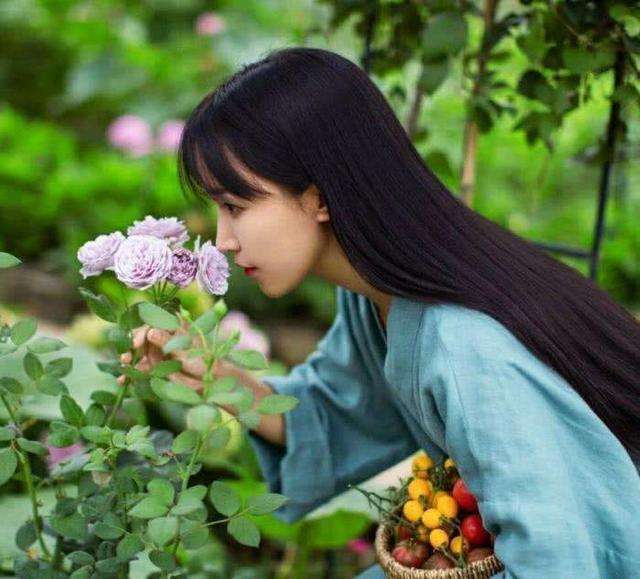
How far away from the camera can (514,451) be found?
1.53 meters

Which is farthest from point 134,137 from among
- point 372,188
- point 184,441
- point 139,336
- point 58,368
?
point 184,441

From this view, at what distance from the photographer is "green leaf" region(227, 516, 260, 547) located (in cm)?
150

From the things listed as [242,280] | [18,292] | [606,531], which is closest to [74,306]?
[18,292]

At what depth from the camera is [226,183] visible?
1.64 metres

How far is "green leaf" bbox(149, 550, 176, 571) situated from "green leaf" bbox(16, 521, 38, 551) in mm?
316

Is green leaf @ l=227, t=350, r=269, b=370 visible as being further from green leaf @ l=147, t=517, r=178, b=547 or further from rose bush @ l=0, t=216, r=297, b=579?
green leaf @ l=147, t=517, r=178, b=547

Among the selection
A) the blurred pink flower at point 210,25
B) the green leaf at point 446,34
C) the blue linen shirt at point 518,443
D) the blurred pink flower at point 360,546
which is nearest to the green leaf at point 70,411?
the blue linen shirt at point 518,443

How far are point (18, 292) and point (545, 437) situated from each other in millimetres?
3155

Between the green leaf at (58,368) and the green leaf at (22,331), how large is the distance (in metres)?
0.12

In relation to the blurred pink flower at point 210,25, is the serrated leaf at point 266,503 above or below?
above

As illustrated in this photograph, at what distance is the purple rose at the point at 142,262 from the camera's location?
4.99 ft

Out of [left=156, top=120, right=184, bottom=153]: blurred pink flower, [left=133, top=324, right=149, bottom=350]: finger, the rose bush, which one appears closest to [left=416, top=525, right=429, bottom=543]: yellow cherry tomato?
the rose bush

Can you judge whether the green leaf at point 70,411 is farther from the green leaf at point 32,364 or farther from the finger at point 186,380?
the finger at point 186,380

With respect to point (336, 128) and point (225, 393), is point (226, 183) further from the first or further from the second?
point (225, 393)
